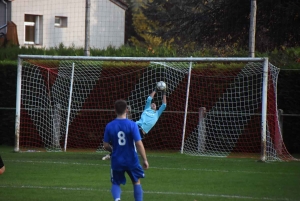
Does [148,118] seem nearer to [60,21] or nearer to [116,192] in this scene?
[116,192]

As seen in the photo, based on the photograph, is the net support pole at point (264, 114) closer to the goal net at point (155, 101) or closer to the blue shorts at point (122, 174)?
the goal net at point (155, 101)

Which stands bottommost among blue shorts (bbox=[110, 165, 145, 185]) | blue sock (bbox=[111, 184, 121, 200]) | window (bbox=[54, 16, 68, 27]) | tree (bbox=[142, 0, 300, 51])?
blue sock (bbox=[111, 184, 121, 200])

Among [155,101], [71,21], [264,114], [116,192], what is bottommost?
[116,192]

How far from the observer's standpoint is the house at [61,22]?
3681cm

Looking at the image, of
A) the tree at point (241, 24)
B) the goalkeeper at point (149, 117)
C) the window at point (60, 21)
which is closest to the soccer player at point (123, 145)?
the goalkeeper at point (149, 117)

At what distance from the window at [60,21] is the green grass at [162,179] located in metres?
22.4

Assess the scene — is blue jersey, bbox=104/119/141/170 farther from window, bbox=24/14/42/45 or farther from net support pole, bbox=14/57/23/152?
window, bbox=24/14/42/45

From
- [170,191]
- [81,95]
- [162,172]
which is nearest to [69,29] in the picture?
[81,95]

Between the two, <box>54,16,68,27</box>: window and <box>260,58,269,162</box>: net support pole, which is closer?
<box>260,58,269,162</box>: net support pole

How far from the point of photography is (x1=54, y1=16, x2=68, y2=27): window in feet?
129

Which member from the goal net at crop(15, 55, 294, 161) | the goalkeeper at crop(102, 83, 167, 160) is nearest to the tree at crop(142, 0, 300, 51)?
the goal net at crop(15, 55, 294, 161)

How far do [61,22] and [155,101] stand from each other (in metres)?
21.0

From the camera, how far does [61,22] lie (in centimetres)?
3959

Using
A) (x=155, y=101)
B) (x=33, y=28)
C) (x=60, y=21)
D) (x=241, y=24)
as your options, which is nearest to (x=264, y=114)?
(x=155, y=101)
